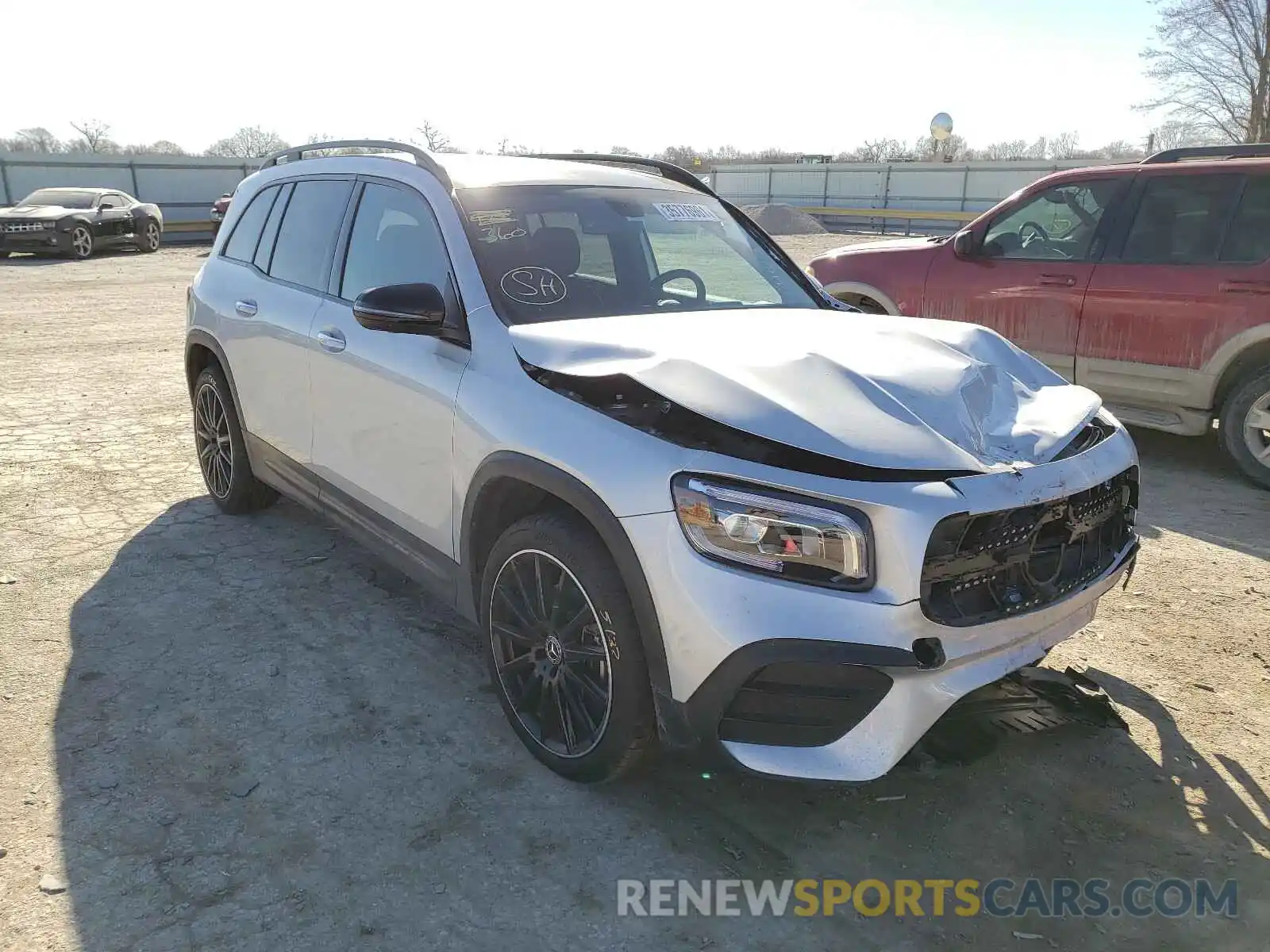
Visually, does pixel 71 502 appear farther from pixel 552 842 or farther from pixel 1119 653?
pixel 1119 653

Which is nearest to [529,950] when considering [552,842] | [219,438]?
[552,842]

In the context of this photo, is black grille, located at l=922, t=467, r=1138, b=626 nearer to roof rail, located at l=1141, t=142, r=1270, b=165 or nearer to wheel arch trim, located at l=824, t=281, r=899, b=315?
roof rail, located at l=1141, t=142, r=1270, b=165

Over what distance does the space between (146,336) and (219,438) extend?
7.20 m

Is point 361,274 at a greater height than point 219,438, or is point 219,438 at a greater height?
point 361,274

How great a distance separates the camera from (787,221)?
32.9 m

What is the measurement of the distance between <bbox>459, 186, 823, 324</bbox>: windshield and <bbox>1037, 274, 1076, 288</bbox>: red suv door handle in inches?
128

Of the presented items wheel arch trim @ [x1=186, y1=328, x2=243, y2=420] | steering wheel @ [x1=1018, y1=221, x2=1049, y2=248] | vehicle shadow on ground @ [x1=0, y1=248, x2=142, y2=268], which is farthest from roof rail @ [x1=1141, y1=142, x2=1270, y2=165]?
vehicle shadow on ground @ [x1=0, y1=248, x2=142, y2=268]

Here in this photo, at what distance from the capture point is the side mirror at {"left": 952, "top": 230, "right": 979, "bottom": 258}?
713 cm

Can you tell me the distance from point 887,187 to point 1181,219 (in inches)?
1294

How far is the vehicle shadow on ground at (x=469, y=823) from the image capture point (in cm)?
243

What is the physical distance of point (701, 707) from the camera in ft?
8.02

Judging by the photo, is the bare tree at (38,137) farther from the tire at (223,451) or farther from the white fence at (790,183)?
the tire at (223,451)

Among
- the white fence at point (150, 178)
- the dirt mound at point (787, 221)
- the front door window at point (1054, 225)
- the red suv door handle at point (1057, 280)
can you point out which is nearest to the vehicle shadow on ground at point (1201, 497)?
the red suv door handle at point (1057, 280)

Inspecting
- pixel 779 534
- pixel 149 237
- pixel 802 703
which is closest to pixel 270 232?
pixel 779 534
